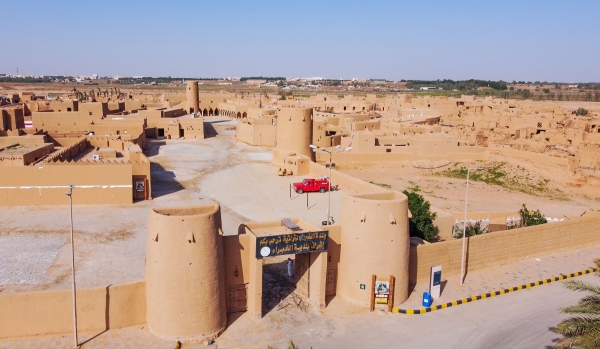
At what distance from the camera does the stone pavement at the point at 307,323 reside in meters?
11.6

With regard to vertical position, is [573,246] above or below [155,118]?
below

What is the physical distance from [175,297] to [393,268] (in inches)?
235

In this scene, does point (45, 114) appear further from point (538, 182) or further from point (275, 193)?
point (538, 182)

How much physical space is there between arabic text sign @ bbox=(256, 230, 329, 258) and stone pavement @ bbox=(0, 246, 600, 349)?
1720 mm

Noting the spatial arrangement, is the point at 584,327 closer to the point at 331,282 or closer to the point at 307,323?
the point at 307,323

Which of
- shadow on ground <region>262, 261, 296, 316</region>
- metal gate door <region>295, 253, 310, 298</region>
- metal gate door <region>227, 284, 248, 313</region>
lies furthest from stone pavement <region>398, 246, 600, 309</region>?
metal gate door <region>227, 284, 248, 313</region>

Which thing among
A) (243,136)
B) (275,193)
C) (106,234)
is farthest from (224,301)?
(243,136)

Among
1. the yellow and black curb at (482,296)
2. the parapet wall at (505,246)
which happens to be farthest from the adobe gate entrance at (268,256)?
the parapet wall at (505,246)

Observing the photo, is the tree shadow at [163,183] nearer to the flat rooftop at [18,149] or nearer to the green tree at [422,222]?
the flat rooftop at [18,149]

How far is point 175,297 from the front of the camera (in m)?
11.9

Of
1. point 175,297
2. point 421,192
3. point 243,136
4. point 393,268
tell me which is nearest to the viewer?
point 175,297

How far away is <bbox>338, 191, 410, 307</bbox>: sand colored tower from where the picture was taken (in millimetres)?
13820

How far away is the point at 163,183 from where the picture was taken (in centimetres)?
2659

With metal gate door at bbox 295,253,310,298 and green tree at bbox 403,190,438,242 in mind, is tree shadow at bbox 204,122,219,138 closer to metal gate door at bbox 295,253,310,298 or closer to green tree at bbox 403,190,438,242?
green tree at bbox 403,190,438,242
